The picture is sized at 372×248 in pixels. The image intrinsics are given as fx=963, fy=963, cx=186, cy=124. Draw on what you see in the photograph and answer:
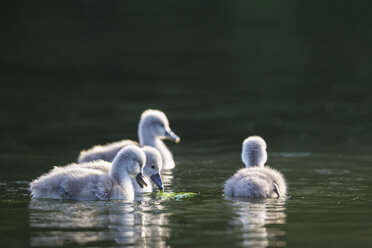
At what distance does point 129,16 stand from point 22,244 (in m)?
35.8

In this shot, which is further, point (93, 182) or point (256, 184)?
point (256, 184)

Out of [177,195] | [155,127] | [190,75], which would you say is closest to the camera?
[177,195]

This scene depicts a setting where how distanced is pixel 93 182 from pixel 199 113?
328 inches

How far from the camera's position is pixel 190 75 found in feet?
82.3

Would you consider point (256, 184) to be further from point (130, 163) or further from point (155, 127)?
point (155, 127)

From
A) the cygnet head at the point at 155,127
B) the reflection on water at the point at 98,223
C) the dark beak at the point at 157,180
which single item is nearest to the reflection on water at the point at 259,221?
the reflection on water at the point at 98,223

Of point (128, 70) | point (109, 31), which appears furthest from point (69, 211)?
point (109, 31)

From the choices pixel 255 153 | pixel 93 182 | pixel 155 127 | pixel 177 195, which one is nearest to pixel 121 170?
pixel 93 182

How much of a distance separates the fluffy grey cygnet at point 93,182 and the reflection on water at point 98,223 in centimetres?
15

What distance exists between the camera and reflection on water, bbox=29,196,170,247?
837cm

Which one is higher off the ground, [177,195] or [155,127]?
[155,127]

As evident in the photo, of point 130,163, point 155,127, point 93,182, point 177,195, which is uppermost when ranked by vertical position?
point 155,127

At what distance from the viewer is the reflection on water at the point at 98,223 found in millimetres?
8367

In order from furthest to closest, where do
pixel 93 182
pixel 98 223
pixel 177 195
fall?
pixel 177 195 < pixel 93 182 < pixel 98 223
